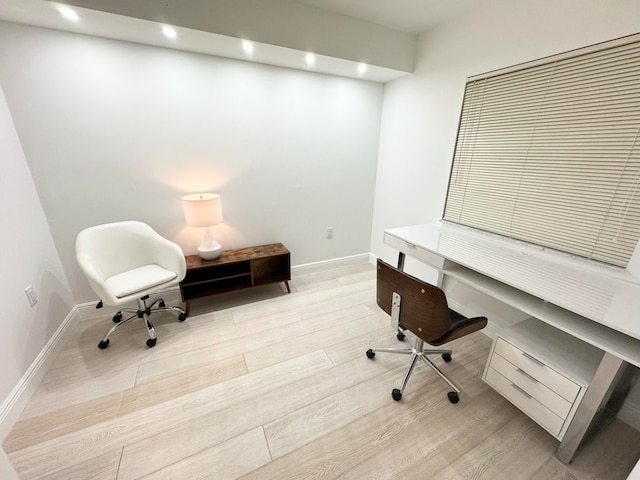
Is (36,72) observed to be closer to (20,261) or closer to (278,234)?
(20,261)

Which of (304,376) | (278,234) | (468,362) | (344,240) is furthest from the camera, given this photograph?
(344,240)

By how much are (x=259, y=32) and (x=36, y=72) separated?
5.17 ft

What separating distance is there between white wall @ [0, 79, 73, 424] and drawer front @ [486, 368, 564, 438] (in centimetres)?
275

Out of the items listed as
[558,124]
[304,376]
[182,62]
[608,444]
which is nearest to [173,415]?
[304,376]

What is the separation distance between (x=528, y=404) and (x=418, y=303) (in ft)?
2.63

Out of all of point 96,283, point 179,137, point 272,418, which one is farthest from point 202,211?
point 272,418

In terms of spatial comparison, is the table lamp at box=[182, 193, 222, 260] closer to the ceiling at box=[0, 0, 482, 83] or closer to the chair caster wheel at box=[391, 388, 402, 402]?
the ceiling at box=[0, 0, 482, 83]

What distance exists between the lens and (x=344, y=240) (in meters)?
3.35

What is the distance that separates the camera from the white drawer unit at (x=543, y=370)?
1226 millimetres

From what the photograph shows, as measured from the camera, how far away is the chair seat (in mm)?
1860

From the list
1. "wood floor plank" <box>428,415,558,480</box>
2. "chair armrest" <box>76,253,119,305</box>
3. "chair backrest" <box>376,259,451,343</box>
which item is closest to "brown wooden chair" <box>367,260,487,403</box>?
"chair backrest" <box>376,259,451,343</box>

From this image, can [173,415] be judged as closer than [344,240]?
Yes

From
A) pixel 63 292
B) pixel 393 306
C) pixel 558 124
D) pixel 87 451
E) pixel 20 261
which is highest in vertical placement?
pixel 558 124

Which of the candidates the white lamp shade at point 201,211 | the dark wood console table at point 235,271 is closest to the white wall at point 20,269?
the dark wood console table at point 235,271
